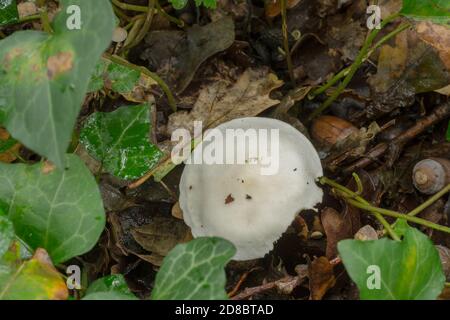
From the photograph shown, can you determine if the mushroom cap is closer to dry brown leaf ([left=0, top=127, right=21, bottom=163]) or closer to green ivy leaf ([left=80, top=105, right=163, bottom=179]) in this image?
green ivy leaf ([left=80, top=105, right=163, bottom=179])

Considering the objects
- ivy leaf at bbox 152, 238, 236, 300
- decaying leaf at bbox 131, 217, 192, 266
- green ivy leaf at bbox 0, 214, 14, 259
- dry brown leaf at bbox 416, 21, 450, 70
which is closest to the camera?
ivy leaf at bbox 152, 238, 236, 300

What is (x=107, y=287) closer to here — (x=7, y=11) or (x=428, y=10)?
(x=7, y=11)

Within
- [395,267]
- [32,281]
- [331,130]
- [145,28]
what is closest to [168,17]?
[145,28]

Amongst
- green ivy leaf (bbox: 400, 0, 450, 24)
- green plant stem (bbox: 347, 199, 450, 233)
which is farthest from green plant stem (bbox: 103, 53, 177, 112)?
green ivy leaf (bbox: 400, 0, 450, 24)

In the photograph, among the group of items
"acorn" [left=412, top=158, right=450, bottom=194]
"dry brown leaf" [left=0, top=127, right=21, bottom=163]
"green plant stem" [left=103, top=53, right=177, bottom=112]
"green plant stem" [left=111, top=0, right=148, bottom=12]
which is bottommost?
"acorn" [left=412, top=158, right=450, bottom=194]

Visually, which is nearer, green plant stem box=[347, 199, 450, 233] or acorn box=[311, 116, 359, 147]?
green plant stem box=[347, 199, 450, 233]

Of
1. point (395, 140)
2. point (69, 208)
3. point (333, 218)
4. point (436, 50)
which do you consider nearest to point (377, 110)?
point (395, 140)

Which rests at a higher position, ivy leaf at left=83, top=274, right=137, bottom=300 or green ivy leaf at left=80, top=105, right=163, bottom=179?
green ivy leaf at left=80, top=105, right=163, bottom=179

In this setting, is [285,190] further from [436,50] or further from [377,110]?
[436,50]
